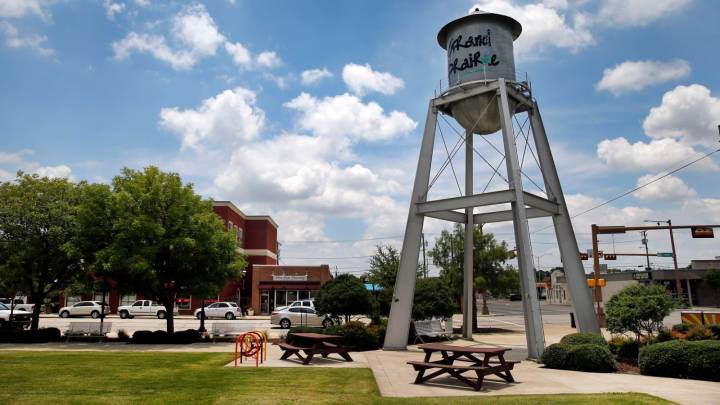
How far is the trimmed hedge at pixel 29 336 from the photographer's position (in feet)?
71.4

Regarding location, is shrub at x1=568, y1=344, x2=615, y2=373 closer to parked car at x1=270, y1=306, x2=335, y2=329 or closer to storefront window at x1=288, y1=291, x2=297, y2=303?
parked car at x1=270, y1=306, x2=335, y2=329

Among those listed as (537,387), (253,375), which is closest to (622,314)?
(537,387)

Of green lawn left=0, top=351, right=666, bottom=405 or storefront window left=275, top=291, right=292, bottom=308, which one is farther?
storefront window left=275, top=291, right=292, bottom=308

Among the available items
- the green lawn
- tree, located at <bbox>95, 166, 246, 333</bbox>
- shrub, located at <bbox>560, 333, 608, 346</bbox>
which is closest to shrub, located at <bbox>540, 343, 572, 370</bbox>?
shrub, located at <bbox>560, 333, 608, 346</bbox>

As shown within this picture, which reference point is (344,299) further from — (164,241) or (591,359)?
(591,359)

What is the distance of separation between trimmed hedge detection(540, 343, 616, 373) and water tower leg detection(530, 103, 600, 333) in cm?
488

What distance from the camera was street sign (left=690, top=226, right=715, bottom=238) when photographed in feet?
90.3

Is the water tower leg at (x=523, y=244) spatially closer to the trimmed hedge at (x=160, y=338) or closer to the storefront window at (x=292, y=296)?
the trimmed hedge at (x=160, y=338)

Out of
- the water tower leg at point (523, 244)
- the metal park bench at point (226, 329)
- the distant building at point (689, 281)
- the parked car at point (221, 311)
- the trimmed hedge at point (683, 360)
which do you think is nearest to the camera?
the trimmed hedge at point (683, 360)

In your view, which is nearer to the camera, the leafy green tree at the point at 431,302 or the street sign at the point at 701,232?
the leafy green tree at the point at 431,302

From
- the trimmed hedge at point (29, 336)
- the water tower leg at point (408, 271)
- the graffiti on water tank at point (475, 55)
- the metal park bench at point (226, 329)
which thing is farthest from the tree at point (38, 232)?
the graffiti on water tank at point (475, 55)

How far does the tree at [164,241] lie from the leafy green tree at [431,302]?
26.7ft

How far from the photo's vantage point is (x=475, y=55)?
19.0 meters

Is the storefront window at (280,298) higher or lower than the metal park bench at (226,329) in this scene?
higher
